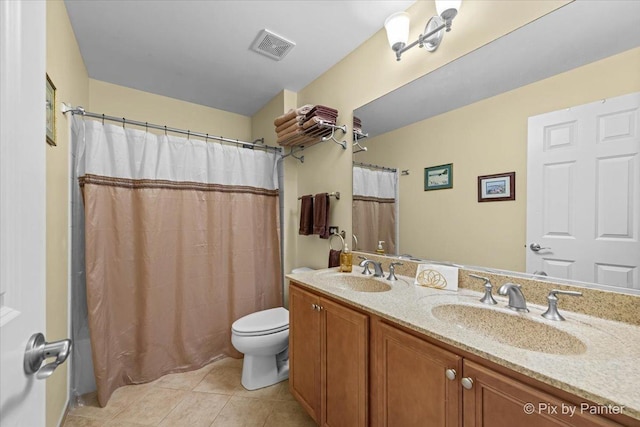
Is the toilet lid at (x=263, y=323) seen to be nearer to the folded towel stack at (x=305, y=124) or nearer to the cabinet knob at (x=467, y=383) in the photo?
the cabinet knob at (x=467, y=383)

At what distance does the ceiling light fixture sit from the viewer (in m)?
1.19

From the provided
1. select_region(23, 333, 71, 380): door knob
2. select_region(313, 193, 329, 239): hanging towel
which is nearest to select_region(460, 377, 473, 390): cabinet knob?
Result: select_region(23, 333, 71, 380): door knob

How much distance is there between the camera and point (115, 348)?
5.57ft

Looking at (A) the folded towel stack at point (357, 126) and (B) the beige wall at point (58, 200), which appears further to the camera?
(A) the folded towel stack at point (357, 126)

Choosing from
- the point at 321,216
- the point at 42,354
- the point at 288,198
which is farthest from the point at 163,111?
the point at 42,354

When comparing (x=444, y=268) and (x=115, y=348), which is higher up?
(x=444, y=268)

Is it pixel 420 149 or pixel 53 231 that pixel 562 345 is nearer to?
pixel 420 149

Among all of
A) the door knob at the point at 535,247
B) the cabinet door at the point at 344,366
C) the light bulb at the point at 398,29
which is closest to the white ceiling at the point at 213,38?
the light bulb at the point at 398,29

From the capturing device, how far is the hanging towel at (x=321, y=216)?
1.99 metres

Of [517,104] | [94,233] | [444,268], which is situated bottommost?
[444,268]

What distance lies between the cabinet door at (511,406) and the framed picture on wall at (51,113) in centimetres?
193

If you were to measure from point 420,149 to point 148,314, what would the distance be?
6.97 feet

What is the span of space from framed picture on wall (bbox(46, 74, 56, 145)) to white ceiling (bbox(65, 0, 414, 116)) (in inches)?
22.8

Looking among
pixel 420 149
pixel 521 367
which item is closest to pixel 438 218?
pixel 420 149
